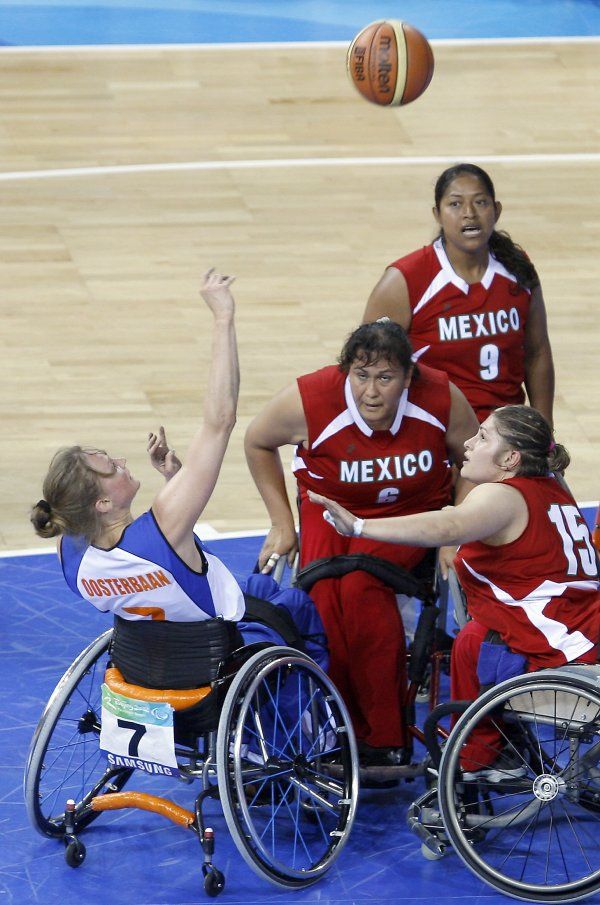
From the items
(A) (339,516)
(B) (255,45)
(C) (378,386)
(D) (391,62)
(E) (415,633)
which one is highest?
(B) (255,45)

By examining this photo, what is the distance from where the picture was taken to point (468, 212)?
4883 millimetres

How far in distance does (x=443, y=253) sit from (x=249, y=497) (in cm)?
154

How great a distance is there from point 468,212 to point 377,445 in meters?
0.96

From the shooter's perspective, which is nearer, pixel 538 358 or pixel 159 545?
pixel 159 545

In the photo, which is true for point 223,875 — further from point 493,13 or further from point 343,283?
point 493,13

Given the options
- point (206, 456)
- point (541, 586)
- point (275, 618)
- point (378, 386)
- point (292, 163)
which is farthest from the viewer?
point (292, 163)

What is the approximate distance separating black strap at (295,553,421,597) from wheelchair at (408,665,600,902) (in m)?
0.51

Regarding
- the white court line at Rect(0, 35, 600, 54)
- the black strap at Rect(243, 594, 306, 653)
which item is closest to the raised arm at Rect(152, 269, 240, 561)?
the black strap at Rect(243, 594, 306, 653)

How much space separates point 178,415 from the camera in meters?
6.74

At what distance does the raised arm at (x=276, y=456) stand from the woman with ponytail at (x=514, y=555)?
66 cm

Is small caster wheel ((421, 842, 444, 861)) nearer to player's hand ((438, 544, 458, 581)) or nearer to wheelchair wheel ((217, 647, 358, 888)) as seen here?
wheelchair wheel ((217, 647, 358, 888))

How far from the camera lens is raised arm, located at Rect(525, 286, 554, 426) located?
197 inches

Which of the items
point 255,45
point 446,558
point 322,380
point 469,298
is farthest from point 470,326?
point 255,45

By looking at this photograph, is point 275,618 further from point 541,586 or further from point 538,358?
point 538,358
